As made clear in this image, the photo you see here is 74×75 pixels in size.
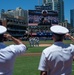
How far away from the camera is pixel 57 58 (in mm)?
4668

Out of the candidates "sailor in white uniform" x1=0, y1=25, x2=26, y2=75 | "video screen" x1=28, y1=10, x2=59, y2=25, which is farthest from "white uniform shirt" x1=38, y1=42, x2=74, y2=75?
"video screen" x1=28, y1=10, x2=59, y2=25

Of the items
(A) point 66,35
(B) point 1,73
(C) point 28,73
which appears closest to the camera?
(B) point 1,73

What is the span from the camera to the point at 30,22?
280 feet

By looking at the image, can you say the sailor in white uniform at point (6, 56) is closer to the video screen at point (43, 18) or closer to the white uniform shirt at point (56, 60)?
the white uniform shirt at point (56, 60)

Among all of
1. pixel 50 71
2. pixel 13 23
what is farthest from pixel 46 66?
pixel 13 23

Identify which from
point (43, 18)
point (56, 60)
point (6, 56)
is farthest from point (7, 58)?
point (43, 18)

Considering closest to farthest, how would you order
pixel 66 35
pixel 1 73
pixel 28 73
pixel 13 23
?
pixel 1 73 → pixel 66 35 → pixel 28 73 → pixel 13 23

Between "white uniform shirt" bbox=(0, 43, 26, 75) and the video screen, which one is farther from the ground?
"white uniform shirt" bbox=(0, 43, 26, 75)

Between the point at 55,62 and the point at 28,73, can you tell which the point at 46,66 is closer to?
the point at 55,62

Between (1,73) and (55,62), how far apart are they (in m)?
0.84

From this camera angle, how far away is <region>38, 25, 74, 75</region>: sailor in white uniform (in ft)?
15.0

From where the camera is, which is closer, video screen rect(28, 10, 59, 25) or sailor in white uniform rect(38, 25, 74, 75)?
sailor in white uniform rect(38, 25, 74, 75)

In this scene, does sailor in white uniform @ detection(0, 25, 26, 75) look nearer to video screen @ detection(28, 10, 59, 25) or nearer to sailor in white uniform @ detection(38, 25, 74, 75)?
sailor in white uniform @ detection(38, 25, 74, 75)

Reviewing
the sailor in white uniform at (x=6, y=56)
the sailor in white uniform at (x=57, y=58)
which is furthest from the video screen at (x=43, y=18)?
the sailor in white uniform at (x=6, y=56)
